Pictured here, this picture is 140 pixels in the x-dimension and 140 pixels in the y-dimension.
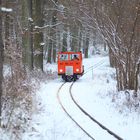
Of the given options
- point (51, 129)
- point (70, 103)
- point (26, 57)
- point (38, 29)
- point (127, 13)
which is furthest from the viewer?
point (38, 29)

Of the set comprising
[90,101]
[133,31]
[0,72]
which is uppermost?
[133,31]

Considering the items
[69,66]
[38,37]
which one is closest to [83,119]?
[69,66]

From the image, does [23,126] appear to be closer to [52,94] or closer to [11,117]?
[11,117]

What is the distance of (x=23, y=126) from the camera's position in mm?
9992

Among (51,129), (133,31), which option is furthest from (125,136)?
(133,31)

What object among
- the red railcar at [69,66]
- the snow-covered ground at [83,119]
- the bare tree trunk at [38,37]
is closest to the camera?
the snow-covered ground at [83,119]

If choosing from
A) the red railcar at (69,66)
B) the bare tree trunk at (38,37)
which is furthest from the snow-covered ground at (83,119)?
the bare tree trunk at (38,37)

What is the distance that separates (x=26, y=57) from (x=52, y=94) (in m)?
5.57

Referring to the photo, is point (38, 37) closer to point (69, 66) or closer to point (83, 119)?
point (69, 66)

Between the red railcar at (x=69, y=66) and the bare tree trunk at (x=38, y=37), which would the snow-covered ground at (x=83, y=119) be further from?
the bare tree trunk at (x=38, y=37)

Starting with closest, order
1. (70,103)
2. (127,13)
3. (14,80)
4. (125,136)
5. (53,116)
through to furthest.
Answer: (125,136) → (14,80) → (53,116) → (70,103) → (127,13)

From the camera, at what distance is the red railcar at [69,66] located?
2839cm

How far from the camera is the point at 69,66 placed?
93.7 feet

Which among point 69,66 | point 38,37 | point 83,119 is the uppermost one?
point 38,37
